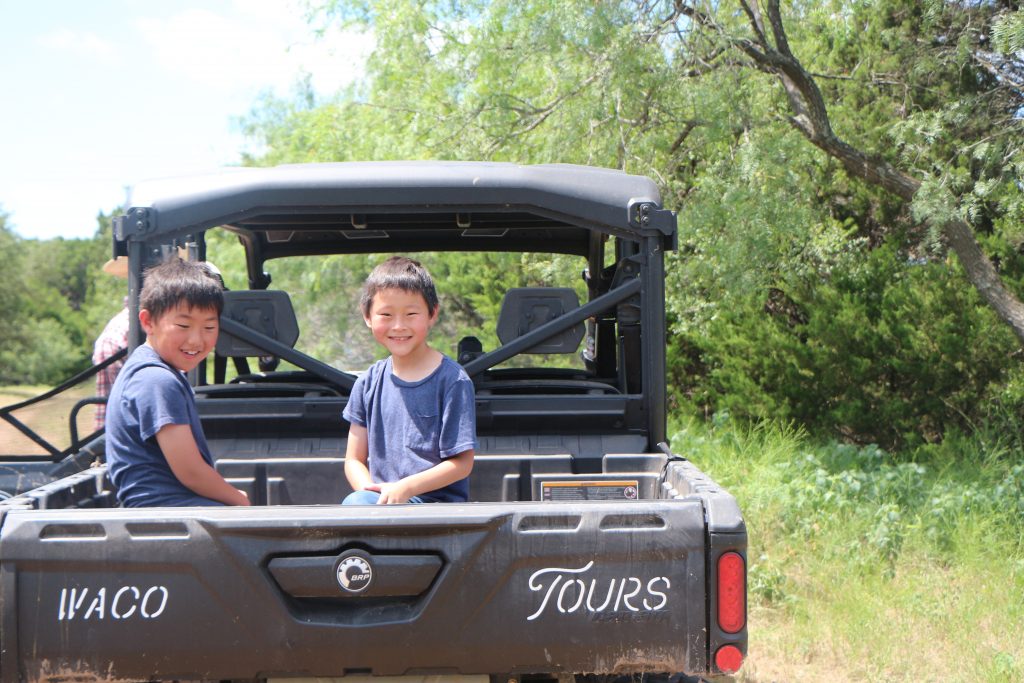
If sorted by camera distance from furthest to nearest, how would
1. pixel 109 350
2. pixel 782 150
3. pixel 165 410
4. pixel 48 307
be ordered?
pixel 48 307 → pixel 782 150 → pixel 109 350 → pixel 165 410

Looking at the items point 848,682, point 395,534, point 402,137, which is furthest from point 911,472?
point 395,534

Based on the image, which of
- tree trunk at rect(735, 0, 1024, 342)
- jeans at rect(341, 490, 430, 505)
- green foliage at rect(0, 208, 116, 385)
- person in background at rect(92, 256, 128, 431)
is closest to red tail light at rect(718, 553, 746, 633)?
jeans at rect(341, 490, 430, 505)

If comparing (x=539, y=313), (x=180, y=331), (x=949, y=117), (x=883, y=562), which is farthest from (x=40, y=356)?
(x=180, y=331)

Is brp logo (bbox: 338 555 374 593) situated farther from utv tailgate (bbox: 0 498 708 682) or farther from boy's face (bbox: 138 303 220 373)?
boy's face (bbox: 138 303 220 373)

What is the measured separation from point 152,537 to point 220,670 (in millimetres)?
352

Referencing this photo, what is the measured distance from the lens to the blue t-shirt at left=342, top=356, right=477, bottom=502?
3.09 meters

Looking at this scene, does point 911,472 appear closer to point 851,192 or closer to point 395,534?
point 851,192

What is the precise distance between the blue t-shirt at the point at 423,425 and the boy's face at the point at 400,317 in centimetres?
13

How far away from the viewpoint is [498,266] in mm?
12484

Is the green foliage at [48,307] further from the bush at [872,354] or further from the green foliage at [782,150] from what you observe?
the bush at [872,354]

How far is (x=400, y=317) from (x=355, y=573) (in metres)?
0.85

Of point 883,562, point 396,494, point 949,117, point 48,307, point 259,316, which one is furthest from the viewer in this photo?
point 48,307

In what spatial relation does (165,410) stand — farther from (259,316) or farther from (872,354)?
(872,354)

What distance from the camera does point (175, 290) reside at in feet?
9.68
